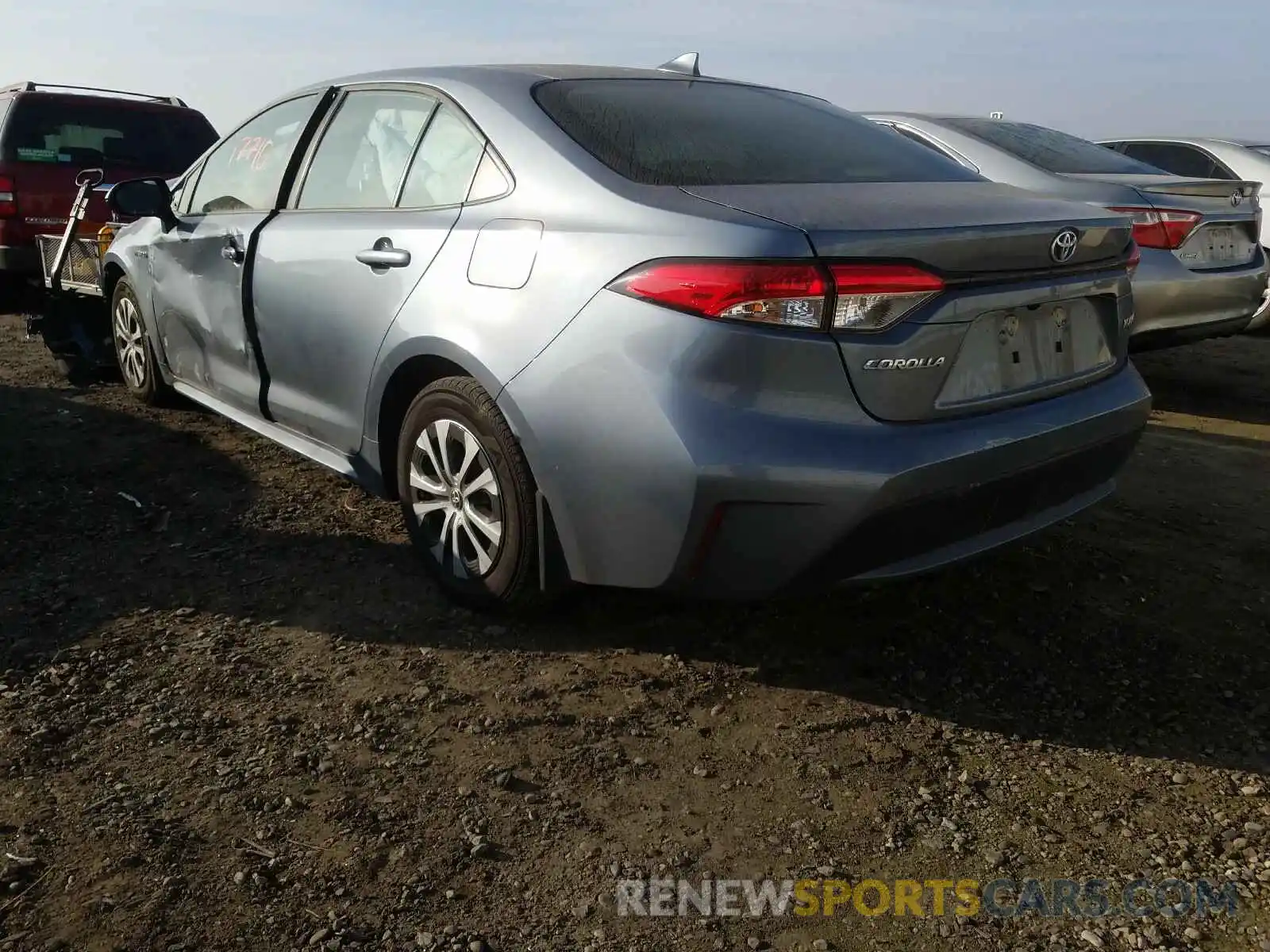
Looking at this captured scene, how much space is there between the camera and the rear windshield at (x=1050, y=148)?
5.84 meters

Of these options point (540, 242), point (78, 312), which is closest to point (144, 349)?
point (78, 312)

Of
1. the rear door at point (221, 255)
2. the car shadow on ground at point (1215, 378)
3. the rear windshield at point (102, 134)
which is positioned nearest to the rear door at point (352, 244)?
the rear door at point (221, 255)

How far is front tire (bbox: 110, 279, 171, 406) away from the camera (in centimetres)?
506

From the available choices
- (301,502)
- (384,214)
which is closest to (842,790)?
(384,214)

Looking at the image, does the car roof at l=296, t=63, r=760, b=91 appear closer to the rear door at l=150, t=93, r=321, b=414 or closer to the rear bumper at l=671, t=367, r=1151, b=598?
the rear door at l=150, t=93, r=321, b=414

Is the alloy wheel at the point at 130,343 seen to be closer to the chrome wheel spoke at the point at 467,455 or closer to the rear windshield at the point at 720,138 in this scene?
the chrome wheel spoke at the point at 467,455

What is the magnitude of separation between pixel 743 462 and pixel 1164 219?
415 cm

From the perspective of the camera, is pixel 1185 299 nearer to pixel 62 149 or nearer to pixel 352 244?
pixel 352 244

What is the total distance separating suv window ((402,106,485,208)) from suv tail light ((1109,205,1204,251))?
3736 millimetres

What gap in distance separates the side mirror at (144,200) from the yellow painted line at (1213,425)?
15.3 feet

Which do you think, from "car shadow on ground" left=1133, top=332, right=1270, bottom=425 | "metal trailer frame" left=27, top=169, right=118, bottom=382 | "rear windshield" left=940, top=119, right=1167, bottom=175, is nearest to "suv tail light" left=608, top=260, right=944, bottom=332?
"rear windshield" left=940, top=119, right=1167, bottom=175

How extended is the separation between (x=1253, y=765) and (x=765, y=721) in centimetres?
112

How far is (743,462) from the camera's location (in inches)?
92.5

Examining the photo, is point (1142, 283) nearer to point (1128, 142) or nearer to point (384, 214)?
point (384, 214)
